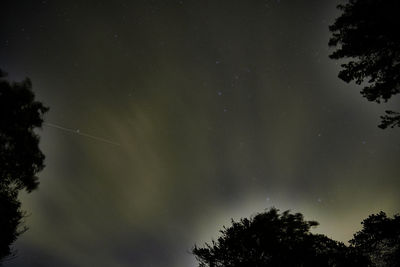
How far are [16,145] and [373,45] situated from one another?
14564mm

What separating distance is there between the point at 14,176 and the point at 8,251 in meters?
5.11

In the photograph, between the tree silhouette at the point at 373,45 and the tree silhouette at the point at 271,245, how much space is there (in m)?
9.25

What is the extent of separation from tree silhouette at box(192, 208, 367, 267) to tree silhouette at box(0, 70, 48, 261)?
42.0ft

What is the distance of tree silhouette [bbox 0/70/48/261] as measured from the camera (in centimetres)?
728

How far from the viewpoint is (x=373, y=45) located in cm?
666

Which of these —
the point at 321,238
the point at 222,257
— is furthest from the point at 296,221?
the point at 222,257

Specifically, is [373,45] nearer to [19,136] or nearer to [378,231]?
[378,231]

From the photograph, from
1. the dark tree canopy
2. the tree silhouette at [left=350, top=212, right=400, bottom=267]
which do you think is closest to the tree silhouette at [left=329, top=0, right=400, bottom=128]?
the tree silhouette at [left=350, top=212, right=400, bottom=267]

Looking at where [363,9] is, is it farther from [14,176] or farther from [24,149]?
[14,176]

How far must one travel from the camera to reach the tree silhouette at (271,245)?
39.0 ft

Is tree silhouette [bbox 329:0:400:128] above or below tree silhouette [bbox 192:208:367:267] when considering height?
above

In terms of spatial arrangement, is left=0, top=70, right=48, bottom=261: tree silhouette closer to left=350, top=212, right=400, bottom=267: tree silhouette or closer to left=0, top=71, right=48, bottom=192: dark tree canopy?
left=0, top=71, right=48, bottom=192: dark tree canopy

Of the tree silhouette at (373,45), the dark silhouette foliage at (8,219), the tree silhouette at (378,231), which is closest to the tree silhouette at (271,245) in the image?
the tree silhouette at (378,231)

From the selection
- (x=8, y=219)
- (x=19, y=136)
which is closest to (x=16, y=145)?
(x=19, y=136)
